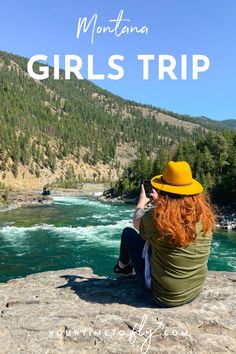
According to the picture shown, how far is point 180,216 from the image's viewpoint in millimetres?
6664

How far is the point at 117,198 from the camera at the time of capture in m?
101

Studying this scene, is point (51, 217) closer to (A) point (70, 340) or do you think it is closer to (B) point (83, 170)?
(A) point (70, 340)

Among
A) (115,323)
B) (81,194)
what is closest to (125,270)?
(115,323)

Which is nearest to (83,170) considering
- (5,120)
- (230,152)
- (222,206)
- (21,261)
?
(5,120)

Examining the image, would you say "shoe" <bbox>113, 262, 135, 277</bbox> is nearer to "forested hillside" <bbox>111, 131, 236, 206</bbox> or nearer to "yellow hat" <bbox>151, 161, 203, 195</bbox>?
"yellow hat" <bbox>151, 161, 203, 195</bbox>

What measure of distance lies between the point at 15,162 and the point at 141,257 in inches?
5567

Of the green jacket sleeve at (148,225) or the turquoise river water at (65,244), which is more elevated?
the green jacket sleeve at (148,225)

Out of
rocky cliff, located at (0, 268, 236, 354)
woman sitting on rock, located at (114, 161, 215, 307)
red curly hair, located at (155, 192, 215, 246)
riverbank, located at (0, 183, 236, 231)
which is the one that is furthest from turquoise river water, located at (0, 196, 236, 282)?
red curly hair, located at (155, 192, 215, 246)

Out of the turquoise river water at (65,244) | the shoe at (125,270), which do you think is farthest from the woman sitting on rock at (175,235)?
the turquoise river water at (65,244)

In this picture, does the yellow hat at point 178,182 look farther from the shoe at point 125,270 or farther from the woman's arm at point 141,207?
the shoe at point 125,270

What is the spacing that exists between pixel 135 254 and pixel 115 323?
1401mm

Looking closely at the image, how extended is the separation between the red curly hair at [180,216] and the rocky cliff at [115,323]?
59.6 inches

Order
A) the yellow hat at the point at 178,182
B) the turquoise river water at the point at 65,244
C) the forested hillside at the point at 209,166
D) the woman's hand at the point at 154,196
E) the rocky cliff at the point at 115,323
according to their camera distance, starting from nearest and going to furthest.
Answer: the yellow hat at the point at 178,182 < the rocky cliff at the point at 115,323 < the woman's hand at the point at 154,196 < the turquoise river water at the point at 65,244 < the forested hillside at the point at 209,166

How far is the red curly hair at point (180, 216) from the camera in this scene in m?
6.59
